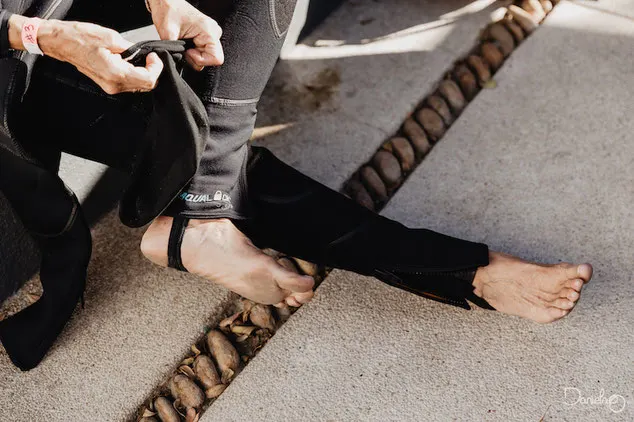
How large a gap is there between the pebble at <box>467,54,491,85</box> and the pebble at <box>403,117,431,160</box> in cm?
30

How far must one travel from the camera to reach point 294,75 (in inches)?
87.9

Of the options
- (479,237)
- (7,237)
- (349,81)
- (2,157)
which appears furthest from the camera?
(349,81)

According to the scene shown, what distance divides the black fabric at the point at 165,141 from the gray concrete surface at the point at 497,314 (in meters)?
0.49

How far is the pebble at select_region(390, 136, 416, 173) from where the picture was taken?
6.52 ft

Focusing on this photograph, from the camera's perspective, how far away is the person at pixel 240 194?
1.43 metres

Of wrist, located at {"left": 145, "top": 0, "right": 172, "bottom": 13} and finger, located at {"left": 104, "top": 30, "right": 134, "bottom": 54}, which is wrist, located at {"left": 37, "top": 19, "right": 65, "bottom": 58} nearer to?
finger, located at {"left": 104, "top": 30, "right": 134, "bottom": 54}

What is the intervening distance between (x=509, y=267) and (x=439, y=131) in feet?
1.99

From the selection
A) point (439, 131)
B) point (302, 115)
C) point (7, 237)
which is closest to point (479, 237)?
point (439, 131)

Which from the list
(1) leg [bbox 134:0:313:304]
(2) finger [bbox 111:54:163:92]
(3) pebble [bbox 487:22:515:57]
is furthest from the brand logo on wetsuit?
(3) pebble [bbox 487:22:515:57]

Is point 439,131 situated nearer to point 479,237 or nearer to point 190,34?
point 479,237

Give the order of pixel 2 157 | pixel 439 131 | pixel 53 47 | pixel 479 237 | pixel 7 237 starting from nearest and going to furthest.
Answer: pixel 53 47, pixel 2 157, pixel 7 237, pixel 479 237, pixel 439 131

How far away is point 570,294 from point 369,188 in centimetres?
63

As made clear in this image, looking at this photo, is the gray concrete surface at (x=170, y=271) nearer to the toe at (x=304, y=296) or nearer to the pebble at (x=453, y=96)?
the pebble at (x=453, y=96)

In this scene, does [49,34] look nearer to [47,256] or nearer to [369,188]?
[47,256]
